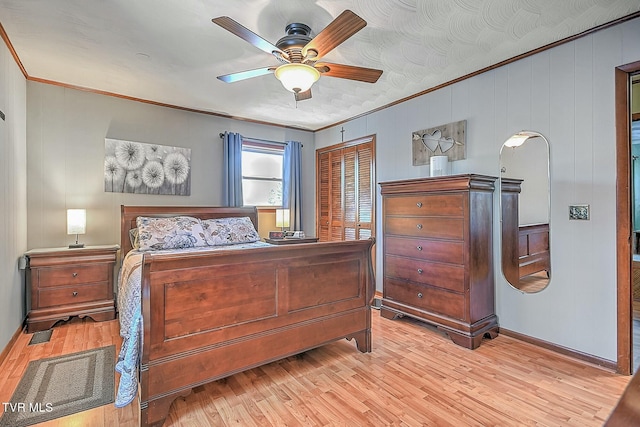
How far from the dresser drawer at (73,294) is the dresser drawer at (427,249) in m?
3.09

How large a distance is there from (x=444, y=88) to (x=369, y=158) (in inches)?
52.9

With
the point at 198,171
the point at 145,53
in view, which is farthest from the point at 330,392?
the point at 198,171

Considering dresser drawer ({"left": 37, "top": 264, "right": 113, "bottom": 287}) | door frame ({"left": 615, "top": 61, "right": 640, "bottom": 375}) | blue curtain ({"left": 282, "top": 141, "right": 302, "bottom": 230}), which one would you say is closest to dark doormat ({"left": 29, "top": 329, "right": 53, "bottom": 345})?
dresser drawer ({"left": 37, "top": 264, "right": 113, "bottom": 287})

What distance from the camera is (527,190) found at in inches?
114

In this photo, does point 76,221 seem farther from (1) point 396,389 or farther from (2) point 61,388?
(1) point 396,389

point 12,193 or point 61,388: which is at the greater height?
point 12,193

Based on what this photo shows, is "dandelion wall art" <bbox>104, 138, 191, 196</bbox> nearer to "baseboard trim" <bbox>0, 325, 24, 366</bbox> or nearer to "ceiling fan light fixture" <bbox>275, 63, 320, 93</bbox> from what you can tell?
"baseboard trim" <bbox>0, 325, 24, 366</bbox>

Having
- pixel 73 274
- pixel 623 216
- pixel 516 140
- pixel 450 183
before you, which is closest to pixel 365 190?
pixel 450 183

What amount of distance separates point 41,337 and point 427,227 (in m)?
3.78

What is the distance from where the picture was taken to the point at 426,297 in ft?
10.3

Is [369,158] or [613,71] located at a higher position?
[613,71]

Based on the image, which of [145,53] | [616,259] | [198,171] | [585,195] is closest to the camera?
[616,259]

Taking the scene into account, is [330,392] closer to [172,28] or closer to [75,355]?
[75,355]

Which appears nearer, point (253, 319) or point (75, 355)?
point (253, 319)
